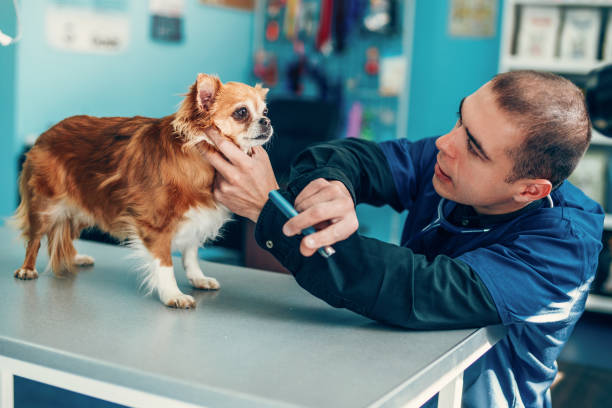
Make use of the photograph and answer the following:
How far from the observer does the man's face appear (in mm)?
998

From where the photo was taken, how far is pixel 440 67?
15.5 ft

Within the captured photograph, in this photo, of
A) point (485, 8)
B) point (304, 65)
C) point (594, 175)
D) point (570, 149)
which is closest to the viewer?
point (570, 149)

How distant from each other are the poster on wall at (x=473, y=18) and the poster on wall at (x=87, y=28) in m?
2.44

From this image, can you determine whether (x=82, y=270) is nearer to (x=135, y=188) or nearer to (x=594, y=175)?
(x=135, y=188)

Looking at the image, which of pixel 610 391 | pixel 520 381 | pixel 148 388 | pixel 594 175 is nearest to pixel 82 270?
pixel 148 388

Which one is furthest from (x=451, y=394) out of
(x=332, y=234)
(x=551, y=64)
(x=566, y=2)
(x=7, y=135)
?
(x=566, y=2)

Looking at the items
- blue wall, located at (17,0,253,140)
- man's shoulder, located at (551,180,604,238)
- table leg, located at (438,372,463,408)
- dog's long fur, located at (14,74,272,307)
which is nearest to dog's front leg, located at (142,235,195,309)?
dog's long fur, located at (14,74,272,307)

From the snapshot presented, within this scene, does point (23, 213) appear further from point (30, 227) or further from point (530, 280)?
point (530, 280)

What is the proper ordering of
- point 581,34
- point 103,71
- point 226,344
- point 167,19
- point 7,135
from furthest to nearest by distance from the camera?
1. point 167,19
2. point 581,34
3. point 103,71
4. point 7,135
5. point 226,344

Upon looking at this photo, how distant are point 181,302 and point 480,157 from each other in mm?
554

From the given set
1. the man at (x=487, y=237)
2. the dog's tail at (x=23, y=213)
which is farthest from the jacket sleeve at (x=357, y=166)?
the dog's tail at (x=23, y=213)

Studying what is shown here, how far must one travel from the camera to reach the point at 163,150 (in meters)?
1.03

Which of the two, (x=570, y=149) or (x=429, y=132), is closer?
(x=570, y=149)

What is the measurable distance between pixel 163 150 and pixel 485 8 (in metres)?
4.08
